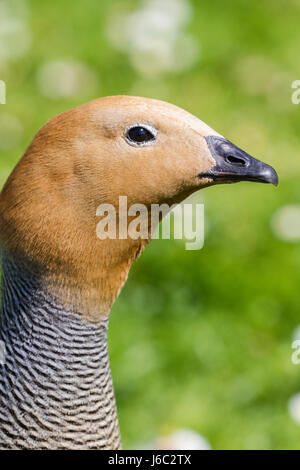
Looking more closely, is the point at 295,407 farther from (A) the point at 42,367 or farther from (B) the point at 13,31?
(B) the point at 13,31

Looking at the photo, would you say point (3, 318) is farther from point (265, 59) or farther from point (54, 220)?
point (265, 59)

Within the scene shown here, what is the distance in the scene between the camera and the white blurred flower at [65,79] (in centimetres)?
409

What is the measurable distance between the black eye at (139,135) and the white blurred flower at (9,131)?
2.26 meters

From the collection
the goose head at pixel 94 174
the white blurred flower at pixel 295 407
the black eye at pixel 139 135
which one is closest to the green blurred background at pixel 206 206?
the white blurred flower at pixel 295 407

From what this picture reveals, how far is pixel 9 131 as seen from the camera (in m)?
3.87

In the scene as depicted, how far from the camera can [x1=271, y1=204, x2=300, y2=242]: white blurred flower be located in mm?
3319

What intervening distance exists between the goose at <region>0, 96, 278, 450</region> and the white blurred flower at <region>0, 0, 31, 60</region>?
286 centimetres

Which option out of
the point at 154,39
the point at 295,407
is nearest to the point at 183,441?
the point at 295,407

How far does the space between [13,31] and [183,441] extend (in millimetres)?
2771

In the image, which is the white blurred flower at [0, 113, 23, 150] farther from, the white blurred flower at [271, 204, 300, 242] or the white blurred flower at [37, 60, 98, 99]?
the white blurred flower at [271, 204, 300, 242]

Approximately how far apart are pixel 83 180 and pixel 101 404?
52 centimetres

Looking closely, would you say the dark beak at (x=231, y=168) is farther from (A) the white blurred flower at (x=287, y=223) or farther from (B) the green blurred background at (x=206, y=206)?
(A) the white blurred flower at (x=287, y=223)

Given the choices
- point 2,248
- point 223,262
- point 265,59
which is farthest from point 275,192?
point 2,248

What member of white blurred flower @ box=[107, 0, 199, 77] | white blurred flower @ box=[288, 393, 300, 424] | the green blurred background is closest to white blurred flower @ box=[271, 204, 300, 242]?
the green blurred background
